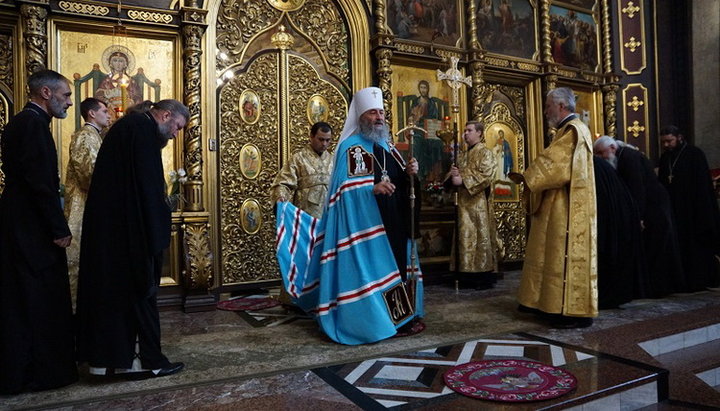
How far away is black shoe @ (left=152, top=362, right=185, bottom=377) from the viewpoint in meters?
3.31

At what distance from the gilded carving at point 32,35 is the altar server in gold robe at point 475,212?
15.8 feet

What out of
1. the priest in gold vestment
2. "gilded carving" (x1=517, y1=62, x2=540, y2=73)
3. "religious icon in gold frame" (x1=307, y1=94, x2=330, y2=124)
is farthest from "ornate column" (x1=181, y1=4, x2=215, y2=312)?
"gilded carving" (x1=517, y1=62, x2=540, y2=73)

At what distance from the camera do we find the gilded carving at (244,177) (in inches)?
261

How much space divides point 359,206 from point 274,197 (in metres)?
1.67

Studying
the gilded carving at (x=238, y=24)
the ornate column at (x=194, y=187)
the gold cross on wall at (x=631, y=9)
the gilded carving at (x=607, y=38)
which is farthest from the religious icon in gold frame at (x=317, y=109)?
the gold cross on wall at (x=631, y=9)

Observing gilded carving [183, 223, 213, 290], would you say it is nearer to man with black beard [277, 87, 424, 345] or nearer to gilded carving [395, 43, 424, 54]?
man with black beard [277, 87, 424, 345]

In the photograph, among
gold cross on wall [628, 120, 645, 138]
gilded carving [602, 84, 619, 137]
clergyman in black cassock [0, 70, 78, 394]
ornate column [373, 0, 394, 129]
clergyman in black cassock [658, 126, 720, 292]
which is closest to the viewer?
clergyman in black cassock [0, 70, 78, 394]

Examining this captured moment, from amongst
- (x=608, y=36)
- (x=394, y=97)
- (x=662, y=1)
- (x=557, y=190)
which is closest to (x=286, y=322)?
(x=557, y=190)

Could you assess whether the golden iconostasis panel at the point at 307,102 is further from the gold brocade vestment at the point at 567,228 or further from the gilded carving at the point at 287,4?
the gold brocade vestment at the point at 567,228

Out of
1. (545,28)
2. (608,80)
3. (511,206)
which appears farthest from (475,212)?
(608,80)

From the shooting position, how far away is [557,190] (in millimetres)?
4609

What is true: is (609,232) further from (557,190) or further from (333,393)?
(333,393)

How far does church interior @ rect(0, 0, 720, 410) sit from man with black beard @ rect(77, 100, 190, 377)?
10.1 inches

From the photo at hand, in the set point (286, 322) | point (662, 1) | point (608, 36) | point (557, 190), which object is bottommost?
point (286, 322)
